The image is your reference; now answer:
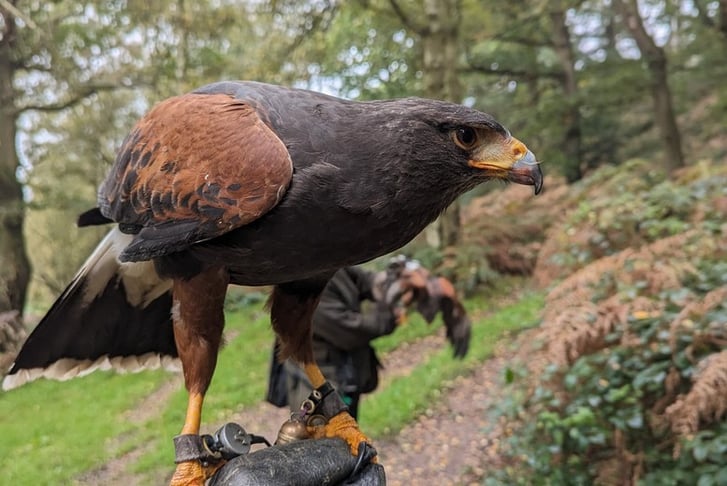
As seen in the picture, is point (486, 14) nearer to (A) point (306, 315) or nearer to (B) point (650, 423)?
(B) point (650, 423)

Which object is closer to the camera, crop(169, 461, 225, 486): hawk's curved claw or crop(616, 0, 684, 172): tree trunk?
crop(169, 461, 225, 486): hawk's curved claw

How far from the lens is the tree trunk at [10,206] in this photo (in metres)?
9.97

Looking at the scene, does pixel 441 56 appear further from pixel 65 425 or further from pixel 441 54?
pixel 65 425

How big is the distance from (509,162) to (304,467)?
1.21 metres

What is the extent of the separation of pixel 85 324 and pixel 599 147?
49.5ft

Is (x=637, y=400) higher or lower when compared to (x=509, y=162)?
lower

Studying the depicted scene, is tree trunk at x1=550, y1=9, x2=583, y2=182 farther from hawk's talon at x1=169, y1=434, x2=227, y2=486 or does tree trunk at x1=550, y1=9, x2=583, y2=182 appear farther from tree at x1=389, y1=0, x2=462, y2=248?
hawk's talon at x1=169, y1=434, x2=227, y2=486

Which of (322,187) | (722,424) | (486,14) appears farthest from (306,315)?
(486,14)

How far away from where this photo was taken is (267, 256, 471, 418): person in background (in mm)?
3342

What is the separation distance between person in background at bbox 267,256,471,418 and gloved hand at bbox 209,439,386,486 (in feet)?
3.94

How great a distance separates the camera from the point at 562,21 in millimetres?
14859

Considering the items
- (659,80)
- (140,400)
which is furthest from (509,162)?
(659,80)

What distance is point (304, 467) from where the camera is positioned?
201 cm

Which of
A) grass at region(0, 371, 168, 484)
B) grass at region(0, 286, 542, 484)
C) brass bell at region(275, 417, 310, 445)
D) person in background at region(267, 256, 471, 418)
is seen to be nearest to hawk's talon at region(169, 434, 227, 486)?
brass bell at region(275, 417, 310, 445)
